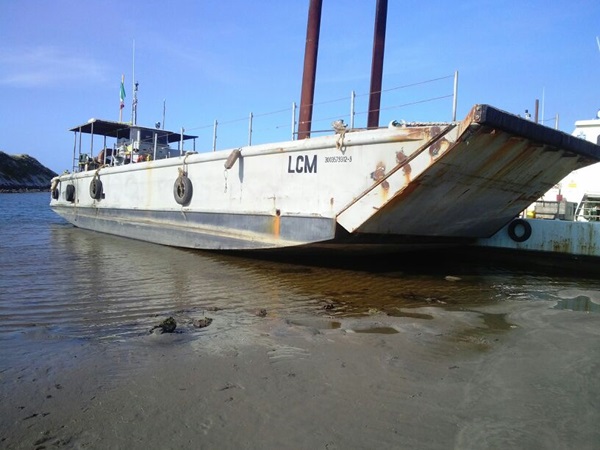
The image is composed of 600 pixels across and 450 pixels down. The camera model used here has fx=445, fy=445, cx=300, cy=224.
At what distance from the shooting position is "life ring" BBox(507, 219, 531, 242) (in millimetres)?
8641

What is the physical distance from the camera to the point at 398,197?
6176mm

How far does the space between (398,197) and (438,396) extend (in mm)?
3751

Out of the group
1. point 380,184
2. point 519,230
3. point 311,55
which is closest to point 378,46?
point 311,55

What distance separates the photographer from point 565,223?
8.09 m

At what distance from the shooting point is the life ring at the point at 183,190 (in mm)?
10172

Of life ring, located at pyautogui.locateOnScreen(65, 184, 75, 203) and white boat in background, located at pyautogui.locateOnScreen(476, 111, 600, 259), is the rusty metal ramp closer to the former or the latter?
white boat in background, located at pyautogui.locateOnScreen(476, 111, 600, 259)

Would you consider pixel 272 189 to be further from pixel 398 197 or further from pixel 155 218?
pixel 155 218

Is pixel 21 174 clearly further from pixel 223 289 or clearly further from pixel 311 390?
pixel 311 390

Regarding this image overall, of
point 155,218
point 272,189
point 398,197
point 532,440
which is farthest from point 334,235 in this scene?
point 155,218

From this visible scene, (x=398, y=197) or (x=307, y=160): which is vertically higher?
(x=307, y=160)

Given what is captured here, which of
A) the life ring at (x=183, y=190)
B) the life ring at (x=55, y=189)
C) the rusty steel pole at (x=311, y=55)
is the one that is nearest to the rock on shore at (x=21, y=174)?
the life ring at (x=55, y=189)

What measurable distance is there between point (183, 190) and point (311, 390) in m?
8.18

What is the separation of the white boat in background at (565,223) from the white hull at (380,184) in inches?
18.8

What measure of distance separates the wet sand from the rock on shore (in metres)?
68.6
